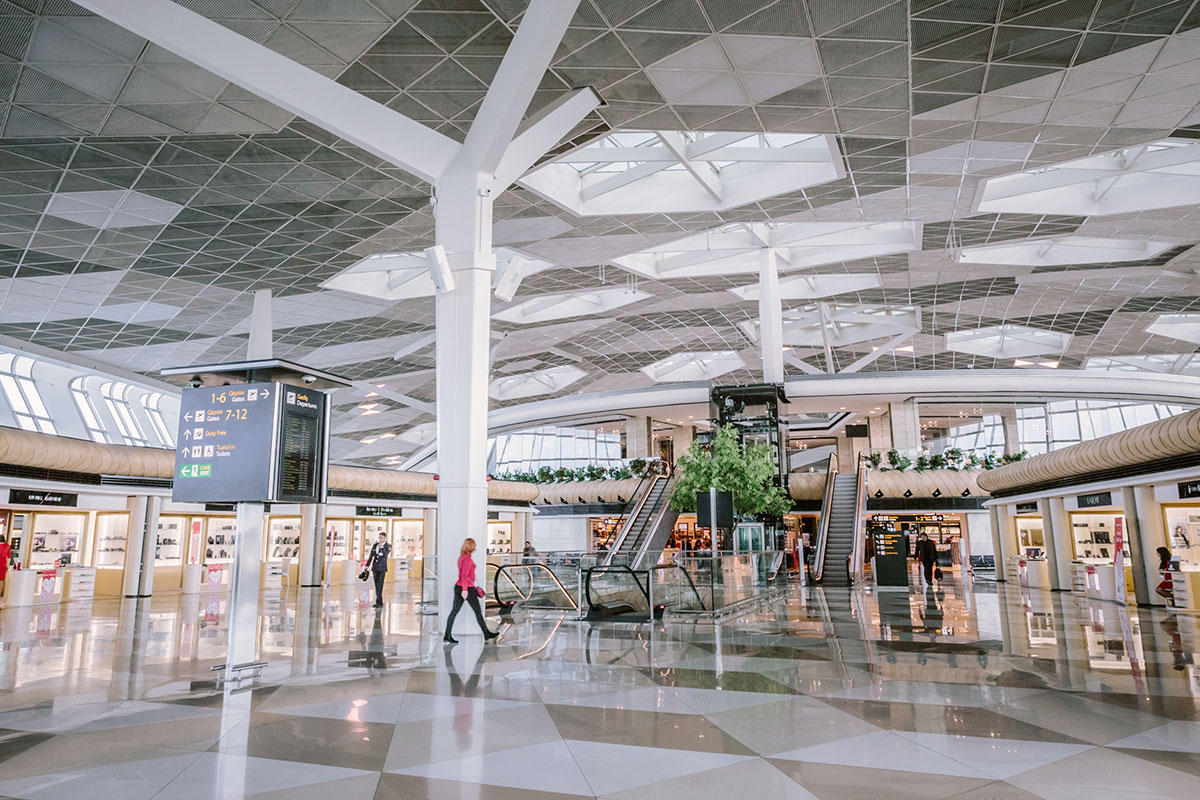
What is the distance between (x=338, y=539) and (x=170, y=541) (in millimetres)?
6655

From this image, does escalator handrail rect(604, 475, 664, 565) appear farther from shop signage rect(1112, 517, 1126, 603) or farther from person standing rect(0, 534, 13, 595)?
person standing rect(0, 534, 13, 595)

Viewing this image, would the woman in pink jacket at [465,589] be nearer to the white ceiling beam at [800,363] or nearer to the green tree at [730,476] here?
the green tree at [730,476]

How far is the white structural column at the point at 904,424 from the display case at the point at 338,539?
2309 cm

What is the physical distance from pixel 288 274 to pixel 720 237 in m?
12.7

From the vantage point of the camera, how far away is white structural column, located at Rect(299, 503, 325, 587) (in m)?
25.5

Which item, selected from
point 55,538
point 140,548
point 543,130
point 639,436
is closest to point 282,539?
point 140,548

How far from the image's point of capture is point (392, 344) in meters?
28.7

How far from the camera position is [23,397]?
26.3m

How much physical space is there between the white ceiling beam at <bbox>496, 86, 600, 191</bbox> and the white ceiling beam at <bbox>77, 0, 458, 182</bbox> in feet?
2.64

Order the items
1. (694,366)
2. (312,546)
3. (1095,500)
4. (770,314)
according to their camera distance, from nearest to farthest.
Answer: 1. (1095,500)
2. (770,314)
3. (312,546)
4. (694,366)

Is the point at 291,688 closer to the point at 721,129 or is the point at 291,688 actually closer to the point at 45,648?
the point at 45,648

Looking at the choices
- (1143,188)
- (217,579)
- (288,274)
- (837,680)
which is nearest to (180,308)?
(288,274)

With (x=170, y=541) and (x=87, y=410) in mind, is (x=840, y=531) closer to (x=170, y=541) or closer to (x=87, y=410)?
(x=170, y=541)

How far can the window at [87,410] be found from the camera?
93.4 ft
